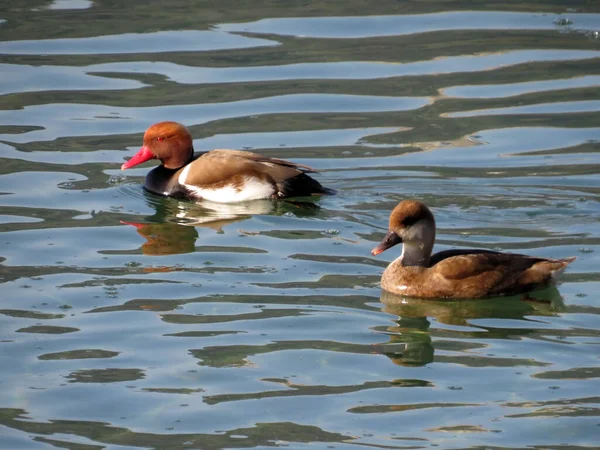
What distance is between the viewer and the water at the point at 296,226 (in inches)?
293

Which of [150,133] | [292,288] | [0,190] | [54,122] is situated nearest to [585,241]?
[292,288]

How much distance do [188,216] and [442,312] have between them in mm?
3305

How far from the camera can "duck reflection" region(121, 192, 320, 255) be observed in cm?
1084

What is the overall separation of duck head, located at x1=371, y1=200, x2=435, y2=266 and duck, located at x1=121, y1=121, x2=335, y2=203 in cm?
229

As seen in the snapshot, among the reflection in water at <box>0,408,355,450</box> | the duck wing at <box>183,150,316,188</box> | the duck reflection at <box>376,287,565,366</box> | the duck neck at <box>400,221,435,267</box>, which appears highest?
the duck wing at <box>183,150,316,188</box>

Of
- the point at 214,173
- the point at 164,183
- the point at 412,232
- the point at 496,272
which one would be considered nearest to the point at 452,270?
the point at 496,272

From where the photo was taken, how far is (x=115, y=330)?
8.68 metres

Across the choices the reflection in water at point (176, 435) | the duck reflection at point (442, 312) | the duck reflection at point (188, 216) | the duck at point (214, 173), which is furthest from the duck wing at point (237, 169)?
the reflection in water at point (176, 435)

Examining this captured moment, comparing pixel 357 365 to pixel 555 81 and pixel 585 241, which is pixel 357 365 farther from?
pixel 555 81

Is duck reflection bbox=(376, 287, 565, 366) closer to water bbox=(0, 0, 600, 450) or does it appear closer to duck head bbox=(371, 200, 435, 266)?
water bbox=(0, 0, 600, 450)

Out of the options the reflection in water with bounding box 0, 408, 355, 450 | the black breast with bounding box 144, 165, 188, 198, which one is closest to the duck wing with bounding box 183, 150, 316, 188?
the black breast with bounding box 144, 165, 188, 198

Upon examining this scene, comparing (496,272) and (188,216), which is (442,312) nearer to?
(496,272)

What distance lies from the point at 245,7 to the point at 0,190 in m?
6.12

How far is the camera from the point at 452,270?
942 centimetres
